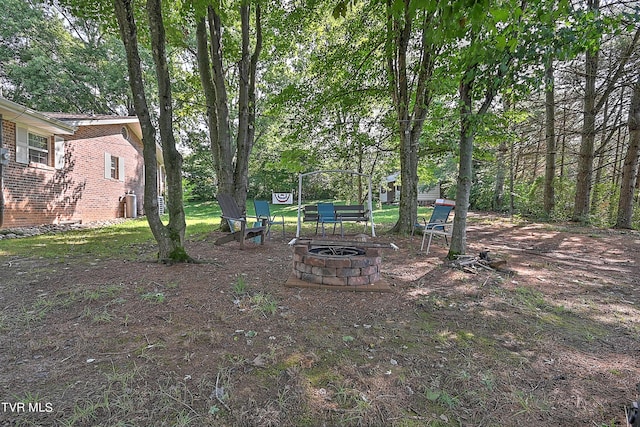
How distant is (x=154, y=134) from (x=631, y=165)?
42.4 feet

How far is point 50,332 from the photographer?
2.49 meters

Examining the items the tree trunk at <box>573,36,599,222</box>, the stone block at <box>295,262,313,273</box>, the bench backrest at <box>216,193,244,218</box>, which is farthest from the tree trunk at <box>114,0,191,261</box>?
the tree trunk at <box>573,36,599,222</box>

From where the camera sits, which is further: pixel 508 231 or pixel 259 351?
pixel 508 231

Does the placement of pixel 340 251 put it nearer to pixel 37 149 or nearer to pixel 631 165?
pixel 37 149

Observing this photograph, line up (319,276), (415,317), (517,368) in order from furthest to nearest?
(319,276) → (415,317) → (517,368)

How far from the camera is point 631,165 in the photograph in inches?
355

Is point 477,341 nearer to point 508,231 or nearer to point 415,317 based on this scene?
point 415,317

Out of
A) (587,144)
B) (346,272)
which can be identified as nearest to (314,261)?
(346,272)

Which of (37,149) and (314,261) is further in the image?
(37,149)

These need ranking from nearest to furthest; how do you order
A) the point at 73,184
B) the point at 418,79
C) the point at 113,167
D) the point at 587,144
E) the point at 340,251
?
the point at 340,251
the point at 418,79
the point at 587,144
the point at 73,184
the point at 113,167

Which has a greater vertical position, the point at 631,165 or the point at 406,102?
the point at 406,102

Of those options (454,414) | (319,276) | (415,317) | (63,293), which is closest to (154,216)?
(63,293)

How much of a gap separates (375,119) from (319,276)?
784 centimetres

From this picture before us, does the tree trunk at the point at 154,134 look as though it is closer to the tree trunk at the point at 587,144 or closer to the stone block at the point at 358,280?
the stone block at the point at 358,280
